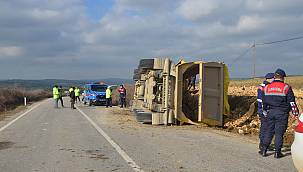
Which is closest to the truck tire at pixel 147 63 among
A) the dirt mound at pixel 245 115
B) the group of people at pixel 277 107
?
the dirt mound at pixel 245 115

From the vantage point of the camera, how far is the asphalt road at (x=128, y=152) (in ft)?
27.5

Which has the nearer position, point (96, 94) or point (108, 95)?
point (108, 95)

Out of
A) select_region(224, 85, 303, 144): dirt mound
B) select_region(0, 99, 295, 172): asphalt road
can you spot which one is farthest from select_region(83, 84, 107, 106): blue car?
select_region(0, 99, 295, 172): asphalt road

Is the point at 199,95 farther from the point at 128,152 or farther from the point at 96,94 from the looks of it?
the point at 96,94

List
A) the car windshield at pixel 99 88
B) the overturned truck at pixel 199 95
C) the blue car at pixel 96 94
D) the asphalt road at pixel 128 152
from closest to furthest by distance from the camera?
the asphalt road at pixel 128 152 < the overturned truck at pixel 199 95 < the blue car at pixel 96 94 < the car windshield at pixel 99 88

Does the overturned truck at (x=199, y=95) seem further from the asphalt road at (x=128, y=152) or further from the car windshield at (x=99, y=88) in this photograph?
the car windshield at (x=99, y=88)

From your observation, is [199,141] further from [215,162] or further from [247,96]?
[247,96]

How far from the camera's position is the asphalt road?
837 centimetres

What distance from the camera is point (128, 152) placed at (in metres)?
10.1

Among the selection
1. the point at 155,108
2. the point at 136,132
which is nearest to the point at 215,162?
the point at 136,132

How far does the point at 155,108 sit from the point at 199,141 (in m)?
5.79

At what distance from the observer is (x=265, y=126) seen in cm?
984

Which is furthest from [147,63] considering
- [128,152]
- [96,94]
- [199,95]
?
[96,94]

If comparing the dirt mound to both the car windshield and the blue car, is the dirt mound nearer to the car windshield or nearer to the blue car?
the blue car
